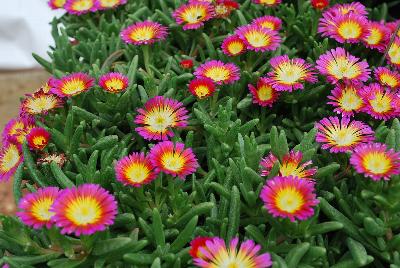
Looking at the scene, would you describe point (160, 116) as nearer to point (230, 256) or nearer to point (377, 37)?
point (230, 256)

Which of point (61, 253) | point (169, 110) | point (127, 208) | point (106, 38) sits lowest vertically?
point (61, 253)

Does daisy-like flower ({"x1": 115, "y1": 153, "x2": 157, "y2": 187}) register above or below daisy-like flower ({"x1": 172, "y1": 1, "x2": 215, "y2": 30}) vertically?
below

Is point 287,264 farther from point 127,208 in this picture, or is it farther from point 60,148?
point 60,148

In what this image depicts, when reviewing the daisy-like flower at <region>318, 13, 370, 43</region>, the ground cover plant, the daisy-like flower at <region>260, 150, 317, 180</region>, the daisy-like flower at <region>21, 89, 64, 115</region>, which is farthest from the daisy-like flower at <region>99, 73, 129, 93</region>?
the daisy-like flower at <region>318, 13, 370, 43</region>

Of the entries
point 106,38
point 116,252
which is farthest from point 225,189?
point 106,38

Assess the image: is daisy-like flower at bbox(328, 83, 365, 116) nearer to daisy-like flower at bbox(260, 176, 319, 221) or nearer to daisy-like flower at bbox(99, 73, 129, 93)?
daisy-like flower at bbox(260, 176, 319, 221)

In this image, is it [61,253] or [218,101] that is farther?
[218,101]

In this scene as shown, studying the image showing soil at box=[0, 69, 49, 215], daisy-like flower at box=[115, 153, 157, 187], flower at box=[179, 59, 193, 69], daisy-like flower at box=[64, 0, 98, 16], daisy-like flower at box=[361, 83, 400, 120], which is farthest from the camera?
soil at box=[0, 69, 49, 215]

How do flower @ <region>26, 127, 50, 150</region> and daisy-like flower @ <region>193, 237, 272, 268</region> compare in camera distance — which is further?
flower @ <region>26, 127, 50, 150</region>
